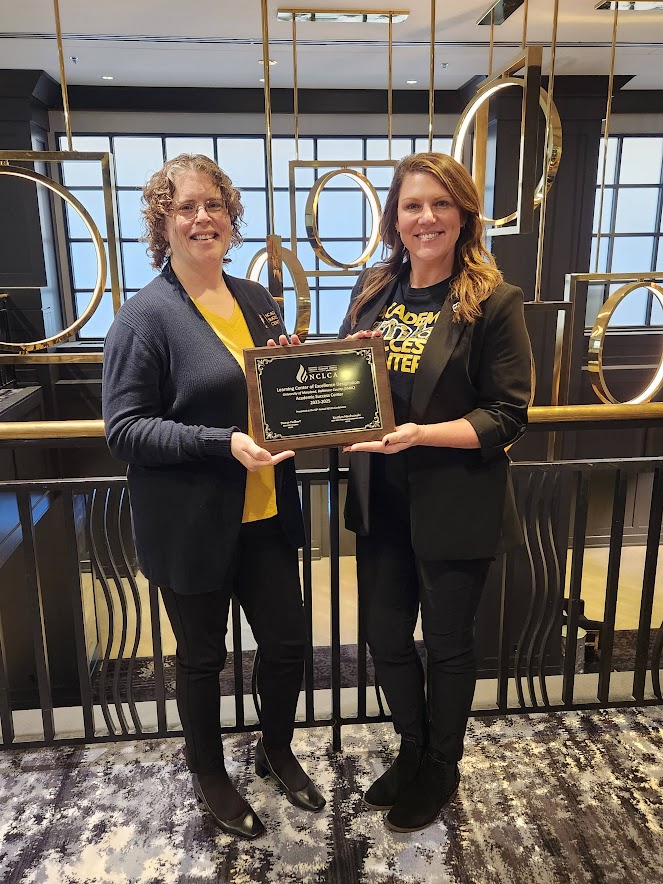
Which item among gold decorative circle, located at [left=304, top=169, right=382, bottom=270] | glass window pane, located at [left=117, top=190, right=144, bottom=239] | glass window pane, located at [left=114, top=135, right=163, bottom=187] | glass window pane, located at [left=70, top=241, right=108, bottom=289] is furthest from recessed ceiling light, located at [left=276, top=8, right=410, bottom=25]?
glass window pane, located at [left=70, top=241, right=108, bottom=289]

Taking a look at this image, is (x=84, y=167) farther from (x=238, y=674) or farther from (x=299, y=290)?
(x=238, y=674)

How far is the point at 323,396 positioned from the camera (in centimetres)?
133

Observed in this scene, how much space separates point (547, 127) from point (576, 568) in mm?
1186

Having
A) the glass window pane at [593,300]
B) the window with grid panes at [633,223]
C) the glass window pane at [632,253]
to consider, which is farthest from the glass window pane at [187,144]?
the glass window pane at [632,253]

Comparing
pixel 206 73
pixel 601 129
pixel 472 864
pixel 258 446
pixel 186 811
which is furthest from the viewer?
pixel 601 129

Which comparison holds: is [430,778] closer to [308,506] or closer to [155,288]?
[308,506]

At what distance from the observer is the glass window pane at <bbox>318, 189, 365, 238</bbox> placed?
21.8ft

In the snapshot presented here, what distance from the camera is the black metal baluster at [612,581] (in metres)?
1.83

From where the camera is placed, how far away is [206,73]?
5.36 meters

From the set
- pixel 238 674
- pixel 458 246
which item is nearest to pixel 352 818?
pixel 238 674

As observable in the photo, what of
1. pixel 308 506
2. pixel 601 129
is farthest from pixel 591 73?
pixel 308 506

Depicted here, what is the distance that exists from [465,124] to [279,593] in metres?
1.33

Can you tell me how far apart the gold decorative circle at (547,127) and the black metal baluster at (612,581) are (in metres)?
0.79

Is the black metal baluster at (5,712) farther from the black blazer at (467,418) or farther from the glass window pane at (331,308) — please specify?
the glass window pane at (331,308)
